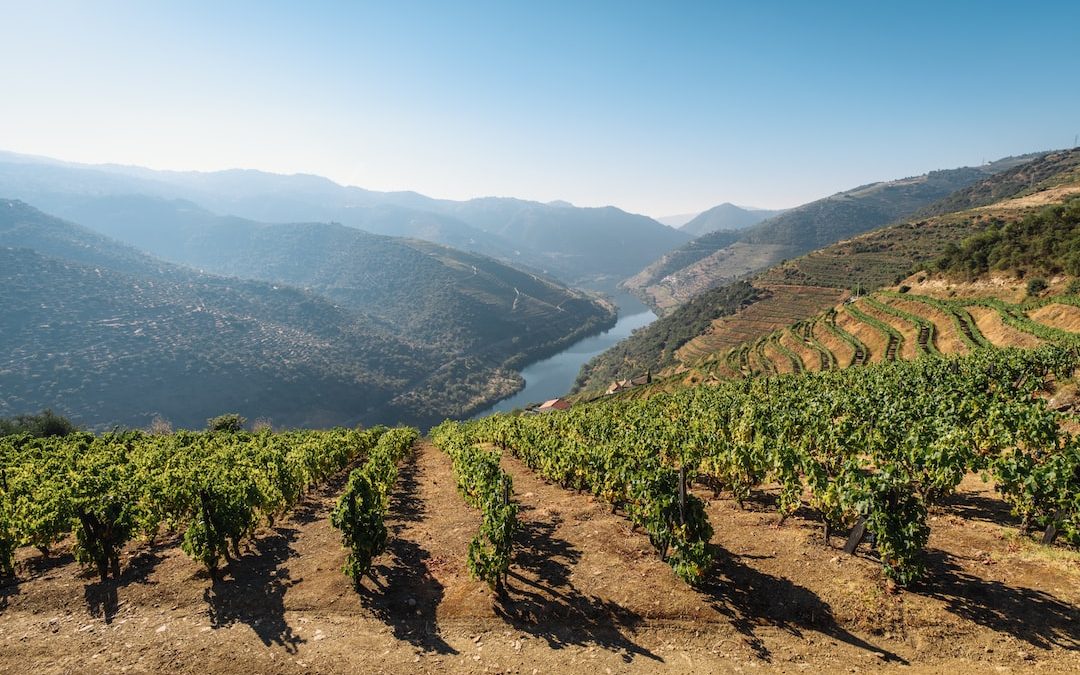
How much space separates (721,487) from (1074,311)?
52.3 meters

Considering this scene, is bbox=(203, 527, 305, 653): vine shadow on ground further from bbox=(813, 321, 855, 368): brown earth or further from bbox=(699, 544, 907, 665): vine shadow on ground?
bbox=(813, 321, 855, 368): brown earth

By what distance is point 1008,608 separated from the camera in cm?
1131

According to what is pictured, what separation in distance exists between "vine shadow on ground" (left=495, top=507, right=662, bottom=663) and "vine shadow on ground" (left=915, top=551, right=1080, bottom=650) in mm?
7850

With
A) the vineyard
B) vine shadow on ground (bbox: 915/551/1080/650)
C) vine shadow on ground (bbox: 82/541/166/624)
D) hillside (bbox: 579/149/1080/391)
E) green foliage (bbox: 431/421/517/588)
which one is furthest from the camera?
hillside (bbox: 579/149/1080/391)

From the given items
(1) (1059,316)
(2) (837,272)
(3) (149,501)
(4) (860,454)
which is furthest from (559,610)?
(2) (837,272)

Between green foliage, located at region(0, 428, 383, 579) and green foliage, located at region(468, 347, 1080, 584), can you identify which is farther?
green foliage, located at region(0, 428, 383, 579)

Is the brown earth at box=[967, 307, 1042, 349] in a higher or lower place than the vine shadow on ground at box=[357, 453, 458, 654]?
higher

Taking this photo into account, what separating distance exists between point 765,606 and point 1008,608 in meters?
Answer: 5.63

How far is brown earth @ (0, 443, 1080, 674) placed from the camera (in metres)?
11.0

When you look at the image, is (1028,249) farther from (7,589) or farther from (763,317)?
(7,589)

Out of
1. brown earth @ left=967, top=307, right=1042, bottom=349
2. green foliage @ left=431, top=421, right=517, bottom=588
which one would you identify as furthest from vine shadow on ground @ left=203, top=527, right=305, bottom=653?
brown earth @ left=967, top=307, right=1042, bottom=349

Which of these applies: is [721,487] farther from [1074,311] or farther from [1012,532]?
[1074,311]

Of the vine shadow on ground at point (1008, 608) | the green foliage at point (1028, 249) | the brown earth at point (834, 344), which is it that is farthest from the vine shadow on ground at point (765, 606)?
the green foliage at point (1028, 249)

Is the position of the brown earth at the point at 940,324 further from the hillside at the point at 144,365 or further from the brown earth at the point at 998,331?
the hillside at the point at 144,365
